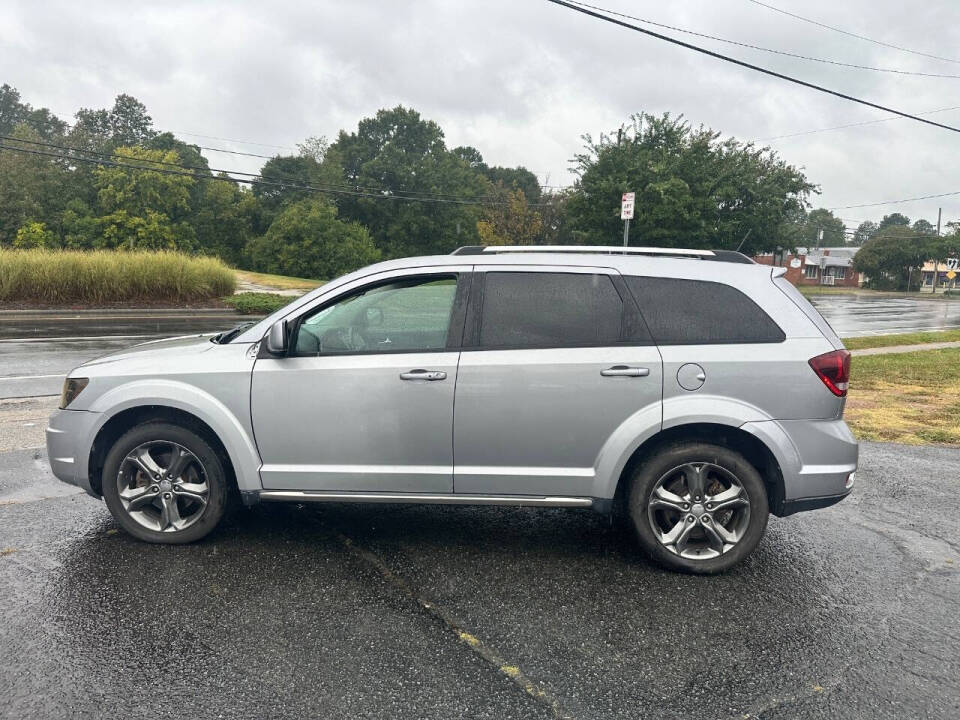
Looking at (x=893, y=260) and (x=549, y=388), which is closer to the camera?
(x=549, y=388)

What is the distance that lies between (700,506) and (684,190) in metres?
28.3

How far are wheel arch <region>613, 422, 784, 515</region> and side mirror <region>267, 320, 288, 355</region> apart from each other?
204 centimetres

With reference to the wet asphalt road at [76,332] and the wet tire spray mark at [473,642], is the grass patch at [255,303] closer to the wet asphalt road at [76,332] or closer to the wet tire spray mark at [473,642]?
the wet asphalt road at [76,332]

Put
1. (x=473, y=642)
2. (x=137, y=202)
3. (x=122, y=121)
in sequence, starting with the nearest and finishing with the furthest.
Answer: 1. (x=473, y=642)
2. (x=137, y=202)
3. (x=122, y=121)

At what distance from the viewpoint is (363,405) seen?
13.3ft

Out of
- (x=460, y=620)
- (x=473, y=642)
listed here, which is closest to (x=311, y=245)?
(x=460, y=620)

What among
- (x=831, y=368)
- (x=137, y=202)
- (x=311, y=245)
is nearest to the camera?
(x=831, y=368)

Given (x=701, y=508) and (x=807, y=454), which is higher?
(x=807, y=454)

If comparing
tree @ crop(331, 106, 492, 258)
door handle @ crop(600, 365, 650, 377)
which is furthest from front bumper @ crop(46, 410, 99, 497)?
tree @ crop(331, 106, 492, 258)

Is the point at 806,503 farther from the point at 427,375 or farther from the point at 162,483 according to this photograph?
the point at 162,483

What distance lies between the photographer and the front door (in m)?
4.04

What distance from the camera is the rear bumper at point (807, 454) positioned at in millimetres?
3926

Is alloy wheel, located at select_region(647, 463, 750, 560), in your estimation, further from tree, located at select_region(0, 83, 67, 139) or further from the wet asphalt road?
tree, located at select_region(0, 83, 67, 139)

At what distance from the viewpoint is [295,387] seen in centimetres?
411
